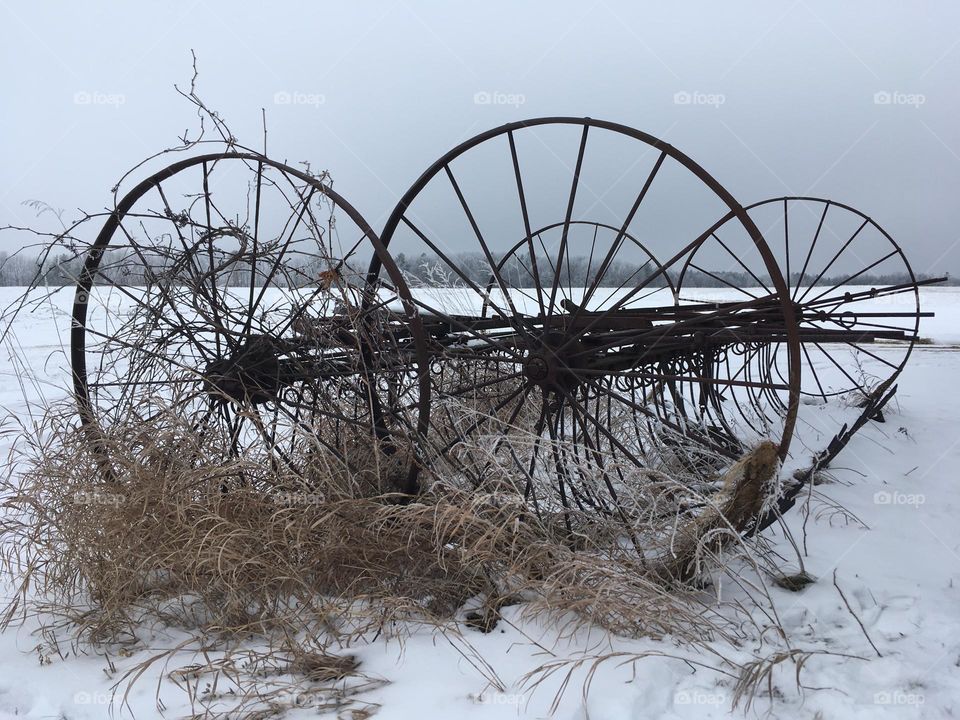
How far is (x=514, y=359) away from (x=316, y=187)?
3.98 ft

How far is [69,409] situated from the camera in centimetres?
397

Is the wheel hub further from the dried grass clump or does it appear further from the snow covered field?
the snow covered field

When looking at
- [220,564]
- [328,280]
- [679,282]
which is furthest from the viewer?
[679,282]

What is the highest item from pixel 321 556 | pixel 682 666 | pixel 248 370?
pixel 248 370

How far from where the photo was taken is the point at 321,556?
288cm

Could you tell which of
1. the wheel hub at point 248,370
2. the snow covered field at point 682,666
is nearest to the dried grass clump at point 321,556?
the snow covered field at point 682,666

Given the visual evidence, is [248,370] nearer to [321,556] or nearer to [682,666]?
[321,556]

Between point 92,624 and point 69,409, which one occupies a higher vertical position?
point 69,409

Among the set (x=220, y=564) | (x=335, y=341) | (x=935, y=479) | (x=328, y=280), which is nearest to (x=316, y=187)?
(x=328, y=280)

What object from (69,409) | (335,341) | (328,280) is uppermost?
(328,280)

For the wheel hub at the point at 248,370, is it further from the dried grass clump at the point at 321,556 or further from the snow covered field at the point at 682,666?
the snow covered field at the point at 682,666

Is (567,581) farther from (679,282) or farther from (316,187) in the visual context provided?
(679,282)

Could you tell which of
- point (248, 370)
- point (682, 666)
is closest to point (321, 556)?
point (248, 370)

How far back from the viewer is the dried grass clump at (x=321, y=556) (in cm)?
260
